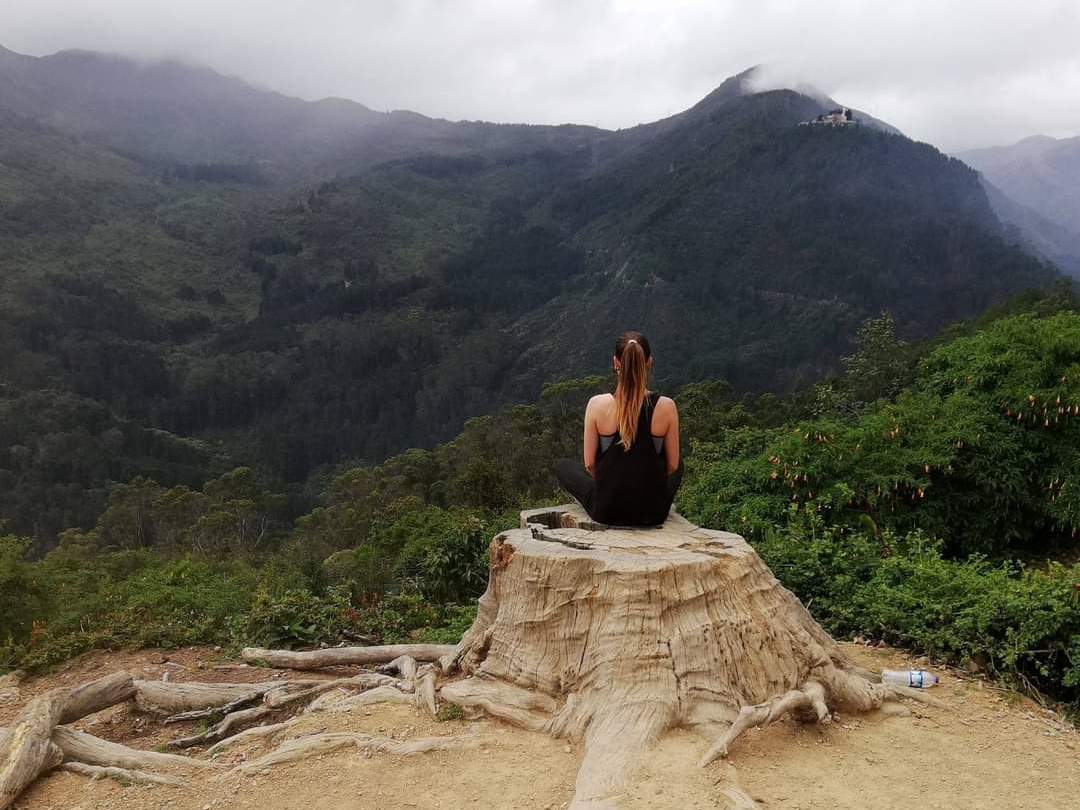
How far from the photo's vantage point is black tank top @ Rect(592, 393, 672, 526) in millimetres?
4047

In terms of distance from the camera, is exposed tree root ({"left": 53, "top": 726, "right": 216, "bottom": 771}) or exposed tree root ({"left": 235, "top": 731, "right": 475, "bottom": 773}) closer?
exposed tree root ({"left": 235, "top": 731, "right": 475, "bottom": 773})

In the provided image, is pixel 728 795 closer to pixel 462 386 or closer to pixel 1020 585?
pixel 1020 585

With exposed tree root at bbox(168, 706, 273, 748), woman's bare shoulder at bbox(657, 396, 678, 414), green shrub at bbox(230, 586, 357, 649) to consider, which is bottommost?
green shrub at bbox(230, 586, 357, 649)

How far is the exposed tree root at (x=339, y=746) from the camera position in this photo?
11.0ft

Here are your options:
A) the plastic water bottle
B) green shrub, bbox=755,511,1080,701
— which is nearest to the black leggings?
the plastic water bottle

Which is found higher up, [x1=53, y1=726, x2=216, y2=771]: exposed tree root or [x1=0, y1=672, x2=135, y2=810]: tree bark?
[x1=0, y1=672, x2=135, y2=810]: tree bark

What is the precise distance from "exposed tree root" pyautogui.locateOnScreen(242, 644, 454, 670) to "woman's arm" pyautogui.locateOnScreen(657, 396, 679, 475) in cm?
197

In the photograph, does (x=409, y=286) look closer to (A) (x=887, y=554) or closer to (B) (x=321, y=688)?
(A) (x=887, y=554)

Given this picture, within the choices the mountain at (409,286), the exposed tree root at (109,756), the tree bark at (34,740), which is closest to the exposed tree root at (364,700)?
the exposed tree root at (109,756)

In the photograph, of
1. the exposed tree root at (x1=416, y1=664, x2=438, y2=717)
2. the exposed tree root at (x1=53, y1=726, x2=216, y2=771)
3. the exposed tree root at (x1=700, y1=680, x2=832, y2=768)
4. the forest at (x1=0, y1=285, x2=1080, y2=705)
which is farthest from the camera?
the forest at (x1=0, y1=285, x2=1080, y2=705)

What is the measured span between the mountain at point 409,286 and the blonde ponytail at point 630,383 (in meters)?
56.2

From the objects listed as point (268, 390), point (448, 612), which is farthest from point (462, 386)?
point (448, 612)

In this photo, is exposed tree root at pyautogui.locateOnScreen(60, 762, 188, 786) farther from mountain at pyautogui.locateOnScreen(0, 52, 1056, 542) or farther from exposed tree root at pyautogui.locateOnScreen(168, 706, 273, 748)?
mountain at pyautogui.locateOnScreen(0, 52, 1056, 542)

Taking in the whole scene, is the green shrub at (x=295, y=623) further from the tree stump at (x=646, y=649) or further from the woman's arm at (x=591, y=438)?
the woman's arm at (x=591, y=438)
